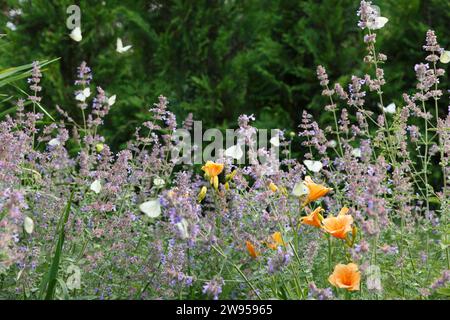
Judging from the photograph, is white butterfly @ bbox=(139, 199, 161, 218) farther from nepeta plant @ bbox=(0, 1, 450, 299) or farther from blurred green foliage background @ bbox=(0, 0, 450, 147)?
blurred green foliage background @ bbox=(0, 0, 450, 147)

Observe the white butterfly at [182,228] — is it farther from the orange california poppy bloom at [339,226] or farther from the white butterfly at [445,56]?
the white butterfly at [445,56]

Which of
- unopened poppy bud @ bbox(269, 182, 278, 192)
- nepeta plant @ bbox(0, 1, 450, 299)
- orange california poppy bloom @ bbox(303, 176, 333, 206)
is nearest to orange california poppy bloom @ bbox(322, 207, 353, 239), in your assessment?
nepeta plant @ bbox(0, 1, 450, 299)

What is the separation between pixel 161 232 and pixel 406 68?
386 cm

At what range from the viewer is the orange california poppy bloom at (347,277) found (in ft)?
6.50

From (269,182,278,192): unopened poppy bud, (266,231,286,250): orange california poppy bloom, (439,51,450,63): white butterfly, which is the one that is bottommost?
(266,231,286,250): orange california poppy bloom

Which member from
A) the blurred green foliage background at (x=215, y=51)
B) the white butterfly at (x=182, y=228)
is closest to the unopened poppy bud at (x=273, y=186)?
the white butterfly at (x=182, y=228)

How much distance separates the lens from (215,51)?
5.59 meters

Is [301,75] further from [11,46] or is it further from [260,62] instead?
[11,46]

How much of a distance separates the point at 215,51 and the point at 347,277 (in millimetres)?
3800

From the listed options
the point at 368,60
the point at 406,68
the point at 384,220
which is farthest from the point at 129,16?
the point at 384,220

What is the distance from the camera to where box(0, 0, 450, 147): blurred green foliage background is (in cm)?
546

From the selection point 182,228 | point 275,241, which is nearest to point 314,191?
point 275,241

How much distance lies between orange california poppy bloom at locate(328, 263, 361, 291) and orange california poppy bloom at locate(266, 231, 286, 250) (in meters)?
0.25

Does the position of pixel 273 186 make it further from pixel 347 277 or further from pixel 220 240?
pixel 347 277
